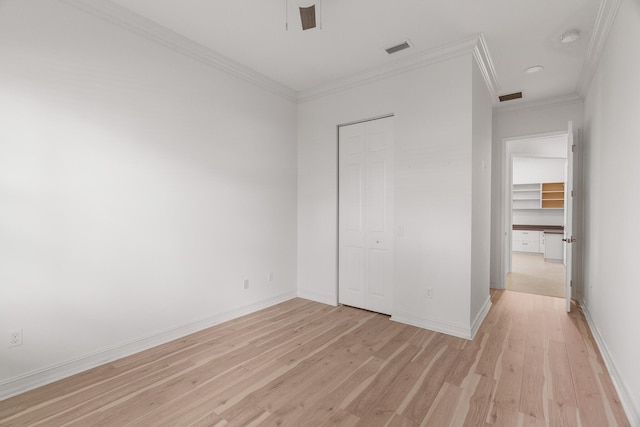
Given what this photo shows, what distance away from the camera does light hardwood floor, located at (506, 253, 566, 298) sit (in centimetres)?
488

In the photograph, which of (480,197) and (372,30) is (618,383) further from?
(372,30)

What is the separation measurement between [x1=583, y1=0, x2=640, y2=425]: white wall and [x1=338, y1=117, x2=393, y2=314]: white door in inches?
77.8

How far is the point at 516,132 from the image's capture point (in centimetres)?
486

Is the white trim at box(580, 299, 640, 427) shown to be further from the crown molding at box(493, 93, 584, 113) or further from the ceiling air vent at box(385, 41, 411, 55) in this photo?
the ceiling air vent at box(385, 41, 411, 55)

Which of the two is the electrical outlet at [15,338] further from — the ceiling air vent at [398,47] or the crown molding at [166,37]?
the ceiling air vent at [398,47]

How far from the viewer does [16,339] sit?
2107mm

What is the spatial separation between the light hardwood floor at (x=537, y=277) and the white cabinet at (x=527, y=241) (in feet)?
1.84

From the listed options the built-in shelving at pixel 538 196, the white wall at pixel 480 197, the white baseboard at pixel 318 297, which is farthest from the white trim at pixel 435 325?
the built-in shelving at pixel 538 196

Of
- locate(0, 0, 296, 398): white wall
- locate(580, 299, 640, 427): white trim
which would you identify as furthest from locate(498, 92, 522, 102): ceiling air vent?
locate(0, 0, 296, 398): white wall

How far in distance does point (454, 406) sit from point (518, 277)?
480 cm

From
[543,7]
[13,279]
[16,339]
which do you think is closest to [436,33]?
[543,7]

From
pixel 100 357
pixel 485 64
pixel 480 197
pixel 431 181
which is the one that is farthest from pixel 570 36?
pixel 100 357

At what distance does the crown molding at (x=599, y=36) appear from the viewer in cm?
239

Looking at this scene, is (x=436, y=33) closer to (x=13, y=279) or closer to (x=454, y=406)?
(x=454, y=406)
